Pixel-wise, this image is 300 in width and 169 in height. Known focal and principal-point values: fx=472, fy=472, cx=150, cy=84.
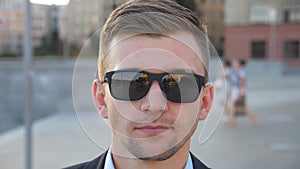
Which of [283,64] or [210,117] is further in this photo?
[283,64]

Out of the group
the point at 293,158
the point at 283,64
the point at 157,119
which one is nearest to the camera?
the point at 157,119

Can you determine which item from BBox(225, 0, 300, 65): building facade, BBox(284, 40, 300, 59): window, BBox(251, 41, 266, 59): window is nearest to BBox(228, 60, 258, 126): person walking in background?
BBox(225, 0, 300, 65): building facade

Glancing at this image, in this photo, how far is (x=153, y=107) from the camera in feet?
3.38

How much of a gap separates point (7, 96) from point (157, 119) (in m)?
12.9

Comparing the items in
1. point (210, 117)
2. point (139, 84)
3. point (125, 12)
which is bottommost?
point (210, 117)

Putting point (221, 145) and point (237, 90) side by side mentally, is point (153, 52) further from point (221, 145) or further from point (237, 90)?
point (237, 90)

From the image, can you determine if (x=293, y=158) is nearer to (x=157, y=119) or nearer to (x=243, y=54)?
(x=157, y=119)

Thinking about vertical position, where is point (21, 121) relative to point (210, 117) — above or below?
below

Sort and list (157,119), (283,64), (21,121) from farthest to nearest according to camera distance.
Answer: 1. (283,64)
2. (21,121)
3. (157,119)

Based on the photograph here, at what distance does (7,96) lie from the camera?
1324 centimetres

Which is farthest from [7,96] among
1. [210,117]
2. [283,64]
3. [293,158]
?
[283,64]

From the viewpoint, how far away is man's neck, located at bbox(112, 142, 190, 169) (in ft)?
3.59

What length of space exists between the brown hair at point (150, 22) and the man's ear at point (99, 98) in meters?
0.05

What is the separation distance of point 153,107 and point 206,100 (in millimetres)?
210
